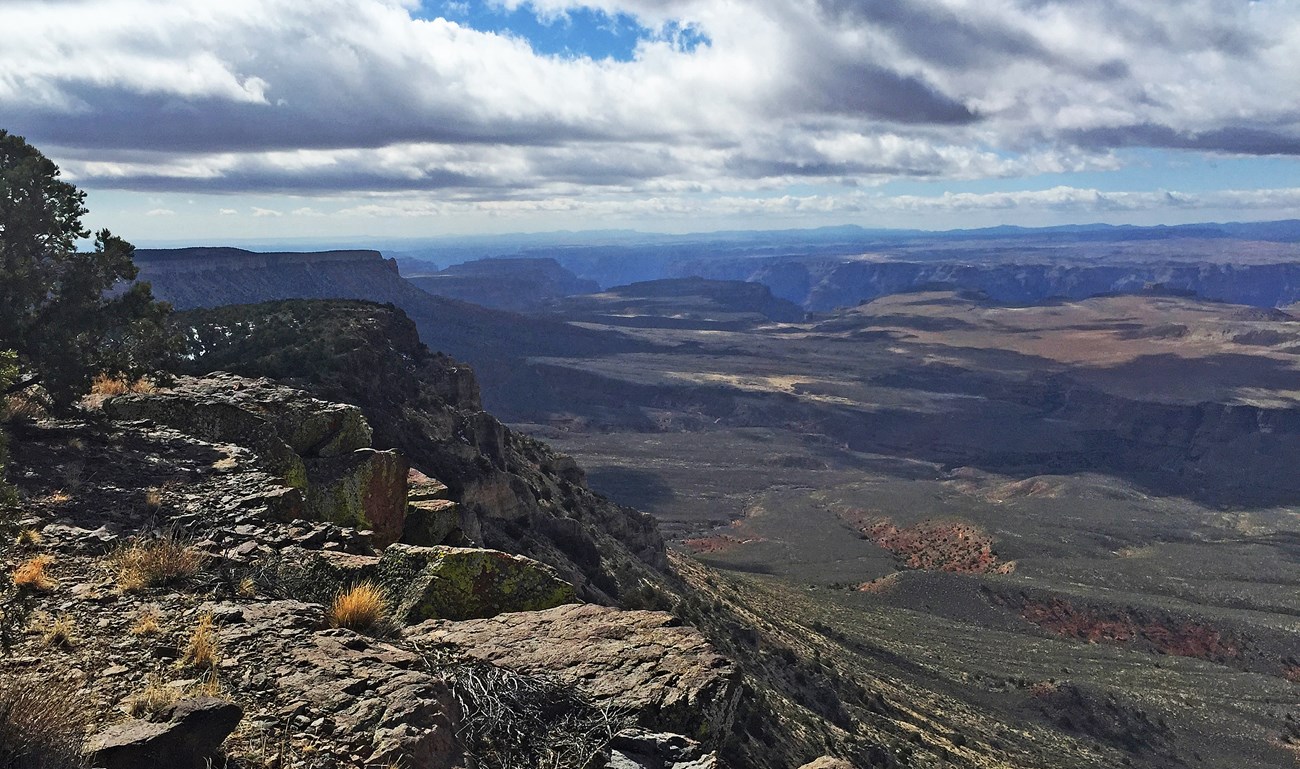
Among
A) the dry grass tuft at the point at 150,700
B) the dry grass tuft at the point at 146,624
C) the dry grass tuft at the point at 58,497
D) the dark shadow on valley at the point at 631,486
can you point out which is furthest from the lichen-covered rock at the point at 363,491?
the dark shadow on valley at the point at 631,486

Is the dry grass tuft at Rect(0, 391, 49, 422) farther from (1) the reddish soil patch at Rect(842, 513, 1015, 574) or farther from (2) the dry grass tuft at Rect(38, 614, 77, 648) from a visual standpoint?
(1) the reddish soil patch at Rect(842, 513, 1015, 574)

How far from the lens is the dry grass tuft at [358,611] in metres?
8.25

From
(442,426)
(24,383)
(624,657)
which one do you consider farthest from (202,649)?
(442,426)

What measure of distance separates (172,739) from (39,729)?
0.80 m

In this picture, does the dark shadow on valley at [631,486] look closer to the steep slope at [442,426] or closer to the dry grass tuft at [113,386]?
the steep slope at [442,426]

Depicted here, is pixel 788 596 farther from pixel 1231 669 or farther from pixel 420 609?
pixel 420 609

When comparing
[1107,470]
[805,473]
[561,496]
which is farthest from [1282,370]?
[561,496]

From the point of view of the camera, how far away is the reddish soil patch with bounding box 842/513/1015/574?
7394 cm

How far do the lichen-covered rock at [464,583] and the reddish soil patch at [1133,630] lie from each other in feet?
182

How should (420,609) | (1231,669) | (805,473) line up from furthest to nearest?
(805,473) → (1231,669) → (420,609)

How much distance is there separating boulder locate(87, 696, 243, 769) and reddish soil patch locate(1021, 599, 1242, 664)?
196 ft

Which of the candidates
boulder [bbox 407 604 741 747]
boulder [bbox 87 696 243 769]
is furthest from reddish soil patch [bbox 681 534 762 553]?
boulder [bbox 87 696 243 769]

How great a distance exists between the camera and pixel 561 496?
3878cm

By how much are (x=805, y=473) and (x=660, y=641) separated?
112537 mm
